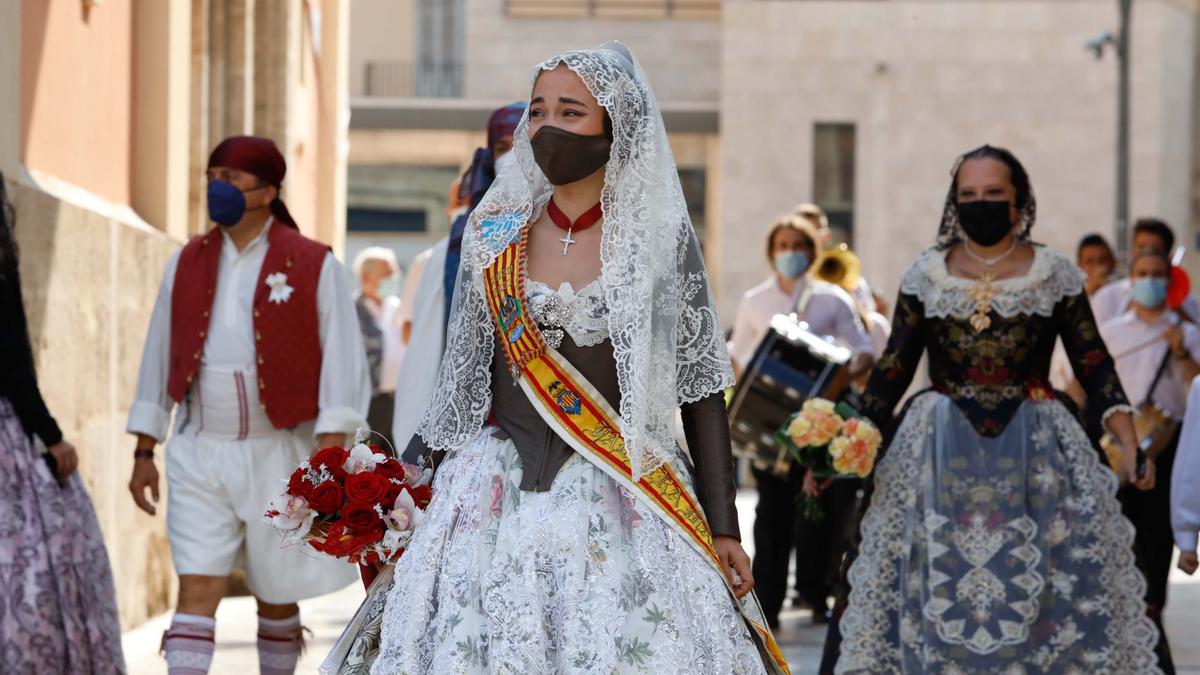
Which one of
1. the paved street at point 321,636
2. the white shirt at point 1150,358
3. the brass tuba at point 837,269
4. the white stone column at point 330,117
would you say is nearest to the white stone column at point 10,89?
the paved street at point 321,636

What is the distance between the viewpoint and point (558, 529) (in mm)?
4574

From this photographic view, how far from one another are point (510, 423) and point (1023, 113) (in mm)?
26338

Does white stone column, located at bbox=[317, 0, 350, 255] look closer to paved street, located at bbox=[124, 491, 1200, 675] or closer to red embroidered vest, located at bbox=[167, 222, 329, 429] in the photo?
paved street, located at bbox=[124, 491, 1200, 675]

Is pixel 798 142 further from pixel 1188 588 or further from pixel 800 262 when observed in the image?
pixel 800 262

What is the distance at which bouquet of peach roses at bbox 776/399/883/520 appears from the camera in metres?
7.19

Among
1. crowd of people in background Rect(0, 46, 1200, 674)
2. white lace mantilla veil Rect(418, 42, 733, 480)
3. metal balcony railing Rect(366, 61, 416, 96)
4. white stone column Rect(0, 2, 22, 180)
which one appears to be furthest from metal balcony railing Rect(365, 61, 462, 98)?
white lace mantilla veil Rect(418, 42, 733, 480)

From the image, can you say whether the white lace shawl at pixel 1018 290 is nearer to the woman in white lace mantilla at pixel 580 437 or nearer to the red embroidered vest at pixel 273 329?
the red embroidered vest at pixel 273 329

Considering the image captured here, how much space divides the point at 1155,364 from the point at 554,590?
634cm

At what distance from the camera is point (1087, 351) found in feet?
24.0

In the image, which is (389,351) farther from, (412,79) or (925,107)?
(412,79)

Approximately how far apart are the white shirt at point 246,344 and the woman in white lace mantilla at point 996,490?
1.81 m

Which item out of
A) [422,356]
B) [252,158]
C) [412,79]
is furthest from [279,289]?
[412,79]

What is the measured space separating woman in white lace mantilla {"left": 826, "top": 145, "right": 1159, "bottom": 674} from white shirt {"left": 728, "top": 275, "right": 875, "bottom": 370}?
3.06m

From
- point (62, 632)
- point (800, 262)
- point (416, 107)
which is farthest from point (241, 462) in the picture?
point (416, 107)
